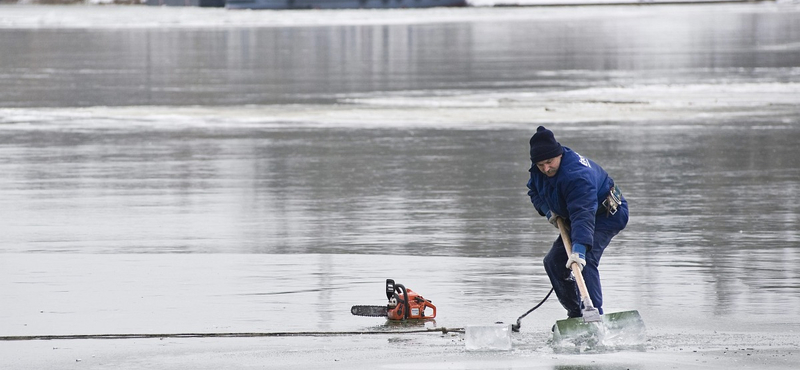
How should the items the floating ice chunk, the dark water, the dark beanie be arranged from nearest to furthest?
the dark beanie
the floating ice chunk
the dark water

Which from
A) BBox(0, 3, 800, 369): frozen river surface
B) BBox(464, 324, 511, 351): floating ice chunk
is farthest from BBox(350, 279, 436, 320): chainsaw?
BBox(464, 324, 511, 351): floating ice chunk

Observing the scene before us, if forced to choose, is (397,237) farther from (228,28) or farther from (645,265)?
(228,28)

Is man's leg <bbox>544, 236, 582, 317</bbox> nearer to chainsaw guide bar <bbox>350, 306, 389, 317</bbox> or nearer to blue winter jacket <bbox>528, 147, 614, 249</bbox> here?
blue winter jacket <bbox>528, 147, 614, 249</bbox>

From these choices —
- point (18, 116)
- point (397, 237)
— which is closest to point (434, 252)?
point (397, 237)

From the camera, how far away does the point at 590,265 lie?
758 cm

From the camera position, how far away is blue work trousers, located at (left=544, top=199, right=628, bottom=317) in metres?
7.58

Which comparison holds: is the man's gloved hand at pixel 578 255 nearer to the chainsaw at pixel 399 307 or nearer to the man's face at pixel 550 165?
the man's face at pixel 550 165

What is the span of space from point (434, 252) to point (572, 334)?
3022mm

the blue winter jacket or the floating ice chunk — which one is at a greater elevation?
the blue winter jacket

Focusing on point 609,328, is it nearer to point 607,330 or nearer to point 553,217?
point 607,330

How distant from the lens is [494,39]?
4341cm

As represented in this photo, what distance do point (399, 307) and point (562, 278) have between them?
978 millimetres

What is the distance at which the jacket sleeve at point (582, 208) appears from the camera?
722cm

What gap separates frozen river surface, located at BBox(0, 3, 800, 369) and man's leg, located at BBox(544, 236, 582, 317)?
277 mm
